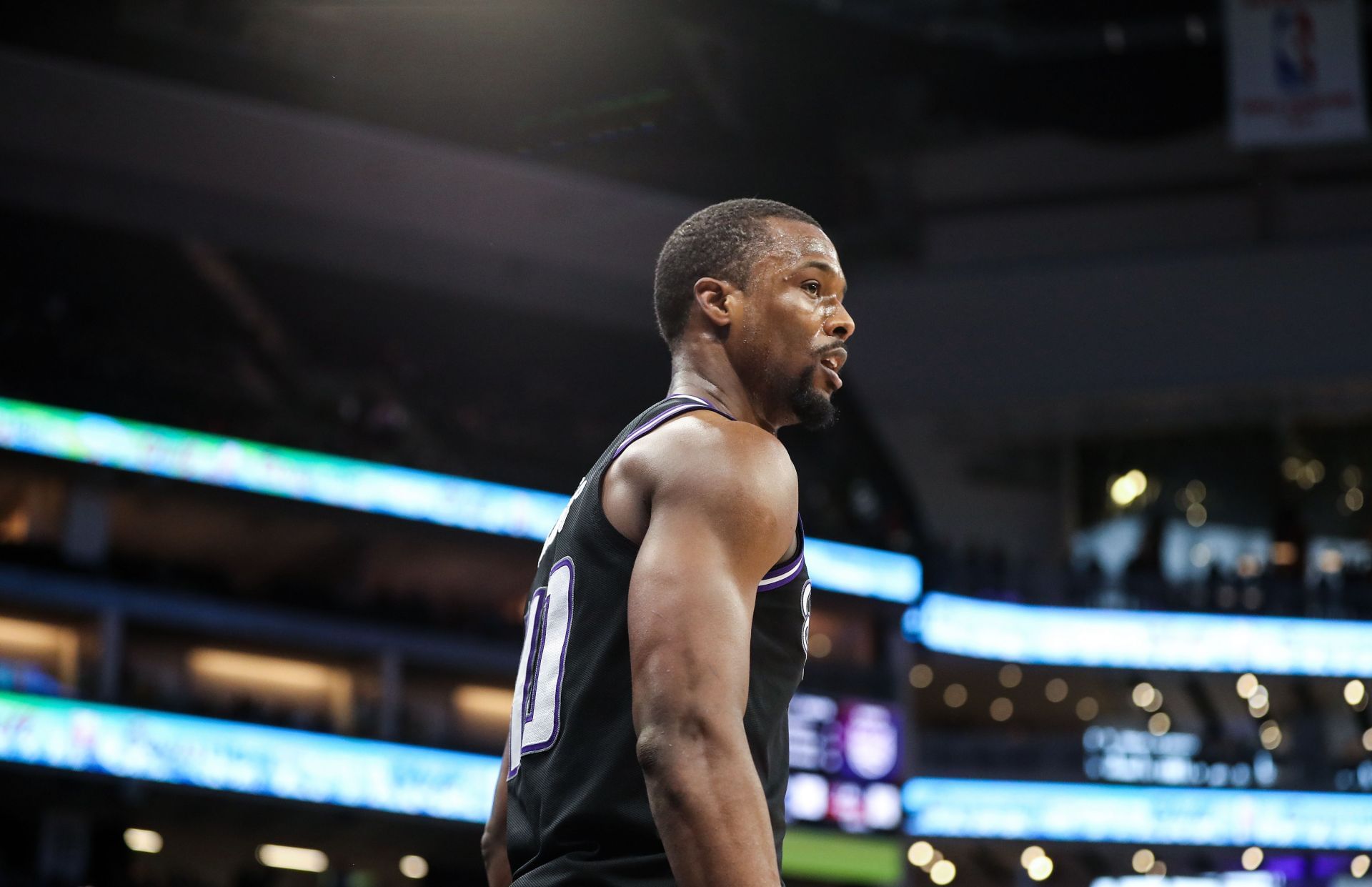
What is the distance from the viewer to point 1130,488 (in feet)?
99.8

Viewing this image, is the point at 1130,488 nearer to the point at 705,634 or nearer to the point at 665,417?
the point at 665,417

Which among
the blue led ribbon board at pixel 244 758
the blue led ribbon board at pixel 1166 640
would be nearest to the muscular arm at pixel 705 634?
the blue led ribbon board at pixel 244 758

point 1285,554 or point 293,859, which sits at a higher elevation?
point 1285,554

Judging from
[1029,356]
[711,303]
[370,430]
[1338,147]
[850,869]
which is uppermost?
[1338,147]

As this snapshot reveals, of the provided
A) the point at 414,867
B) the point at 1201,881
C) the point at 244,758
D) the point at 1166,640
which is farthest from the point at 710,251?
the point at 1201,881

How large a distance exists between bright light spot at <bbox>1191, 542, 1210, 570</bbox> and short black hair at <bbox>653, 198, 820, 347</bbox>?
2927 centimetres

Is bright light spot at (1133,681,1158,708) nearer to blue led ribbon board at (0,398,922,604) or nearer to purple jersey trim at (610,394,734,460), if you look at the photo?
blue led ribbon board at (0,398,922,604)

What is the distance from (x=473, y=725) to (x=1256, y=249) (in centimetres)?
1498

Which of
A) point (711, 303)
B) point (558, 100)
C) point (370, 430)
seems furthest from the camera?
point (370, 430)

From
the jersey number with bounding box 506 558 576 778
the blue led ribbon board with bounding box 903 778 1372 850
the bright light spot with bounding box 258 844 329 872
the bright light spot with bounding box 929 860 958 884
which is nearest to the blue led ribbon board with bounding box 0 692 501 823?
the bright light spot with bounding box 258 844 329 872

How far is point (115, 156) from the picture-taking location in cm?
2173

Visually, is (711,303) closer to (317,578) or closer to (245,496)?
(245,496)

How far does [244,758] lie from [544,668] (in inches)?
651

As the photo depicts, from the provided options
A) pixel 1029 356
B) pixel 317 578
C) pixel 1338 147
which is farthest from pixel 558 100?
pixel 1338 147
